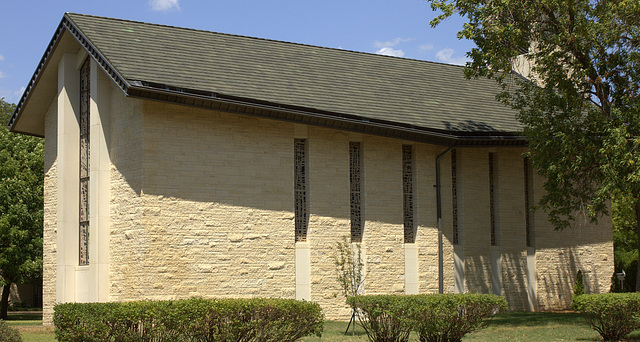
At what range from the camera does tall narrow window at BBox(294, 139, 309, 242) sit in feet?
72.5

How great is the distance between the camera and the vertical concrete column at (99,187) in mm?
20656

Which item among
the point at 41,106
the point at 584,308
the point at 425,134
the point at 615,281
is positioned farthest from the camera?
the point at 615,281

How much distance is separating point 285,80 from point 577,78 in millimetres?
8834

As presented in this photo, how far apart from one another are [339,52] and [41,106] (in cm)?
1108

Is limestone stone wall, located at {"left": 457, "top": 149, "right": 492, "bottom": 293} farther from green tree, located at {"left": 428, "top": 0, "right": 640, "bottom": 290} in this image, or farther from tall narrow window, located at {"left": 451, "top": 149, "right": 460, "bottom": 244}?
green tree, located at {"left": 428, "top": 0, "right": 640, "bottom": 290}

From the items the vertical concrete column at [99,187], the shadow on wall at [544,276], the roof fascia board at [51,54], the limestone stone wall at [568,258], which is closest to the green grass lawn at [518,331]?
the vertical concrete column at [99,187]

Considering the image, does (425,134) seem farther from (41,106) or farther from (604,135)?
(41,106)

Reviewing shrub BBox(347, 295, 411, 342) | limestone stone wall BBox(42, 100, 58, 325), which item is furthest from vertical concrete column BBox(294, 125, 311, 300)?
limestone stone wall BBox(42, 100, 58, 325)

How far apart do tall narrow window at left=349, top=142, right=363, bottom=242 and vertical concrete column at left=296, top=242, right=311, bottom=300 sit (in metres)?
1.72

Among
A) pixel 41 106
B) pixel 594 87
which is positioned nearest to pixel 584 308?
pixel 594 87

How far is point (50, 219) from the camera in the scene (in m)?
24.5

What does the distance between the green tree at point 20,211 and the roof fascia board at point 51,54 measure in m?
6.98

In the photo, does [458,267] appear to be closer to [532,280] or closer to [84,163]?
[532,280]

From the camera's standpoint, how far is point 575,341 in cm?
1678
